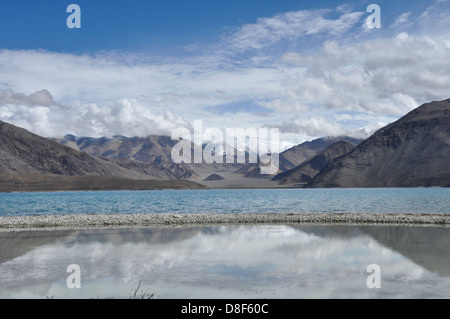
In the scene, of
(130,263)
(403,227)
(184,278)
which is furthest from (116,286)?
(403,227)

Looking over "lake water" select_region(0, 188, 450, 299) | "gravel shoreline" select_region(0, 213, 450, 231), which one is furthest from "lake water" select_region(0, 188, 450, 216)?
"lake water" select_region(0, 188, 450, 299)

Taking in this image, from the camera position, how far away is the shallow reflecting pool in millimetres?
13398

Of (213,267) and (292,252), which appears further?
(292,252)

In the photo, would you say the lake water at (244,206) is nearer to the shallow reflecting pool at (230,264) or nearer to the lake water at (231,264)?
the lake water at (231,264)

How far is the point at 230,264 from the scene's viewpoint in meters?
18.2

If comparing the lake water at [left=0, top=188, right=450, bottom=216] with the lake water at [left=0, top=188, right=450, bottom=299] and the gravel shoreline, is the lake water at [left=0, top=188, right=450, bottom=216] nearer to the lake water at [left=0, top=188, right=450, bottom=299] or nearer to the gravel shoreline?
the gravel shoreline

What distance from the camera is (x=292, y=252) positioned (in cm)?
2106

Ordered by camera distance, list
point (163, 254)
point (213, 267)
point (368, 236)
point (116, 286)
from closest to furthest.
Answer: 1. point (116, 286)
2. point (213, 267)
3. point (163, 254)
4. point (368, 236)

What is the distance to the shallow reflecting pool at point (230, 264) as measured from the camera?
13398 millimetres

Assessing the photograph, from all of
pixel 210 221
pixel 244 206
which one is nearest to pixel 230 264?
pixel 210 221
